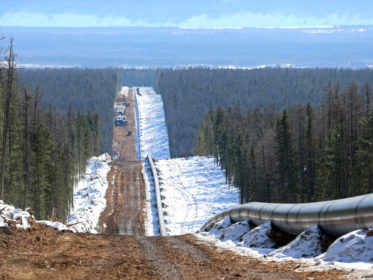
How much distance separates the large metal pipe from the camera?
47.3 feet

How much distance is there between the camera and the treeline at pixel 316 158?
5780cm

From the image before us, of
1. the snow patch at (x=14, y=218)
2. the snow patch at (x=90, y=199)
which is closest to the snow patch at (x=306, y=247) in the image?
the snow patch at (x=14, y=218)

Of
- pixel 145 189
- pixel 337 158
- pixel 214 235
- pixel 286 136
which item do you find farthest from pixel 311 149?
pixel 214 235

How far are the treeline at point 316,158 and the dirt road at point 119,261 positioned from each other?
36953 millimetres

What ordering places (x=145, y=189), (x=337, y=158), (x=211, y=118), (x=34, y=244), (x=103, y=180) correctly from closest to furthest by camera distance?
(x=34, y=244)
(x=337, y=158)
(x=145, y=189)
(x=103, y=180)
(x=211, y=118)

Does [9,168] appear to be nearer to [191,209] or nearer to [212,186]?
[191,209]

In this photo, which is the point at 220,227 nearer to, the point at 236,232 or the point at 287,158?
the point at 236,232

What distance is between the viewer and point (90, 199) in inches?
2859

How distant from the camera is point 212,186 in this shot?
91125mm

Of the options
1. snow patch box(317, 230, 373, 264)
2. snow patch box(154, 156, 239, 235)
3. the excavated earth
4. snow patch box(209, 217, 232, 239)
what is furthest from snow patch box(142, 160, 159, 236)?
snow patch box(317, 230, 373, 264)

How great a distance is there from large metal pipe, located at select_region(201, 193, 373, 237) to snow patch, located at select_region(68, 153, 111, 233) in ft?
85.7

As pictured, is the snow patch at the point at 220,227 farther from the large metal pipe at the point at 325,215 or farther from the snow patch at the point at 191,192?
the snow patch at the point at 191,192

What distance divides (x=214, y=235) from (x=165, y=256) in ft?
28.8

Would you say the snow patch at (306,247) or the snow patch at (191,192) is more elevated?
the snow patch at (306,247)
